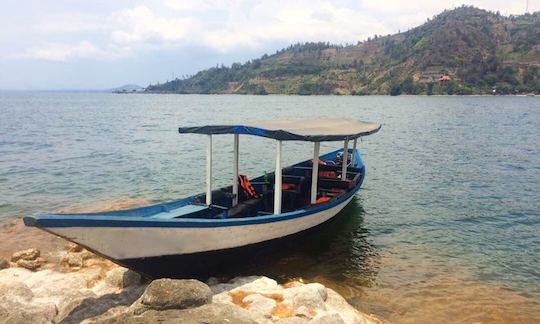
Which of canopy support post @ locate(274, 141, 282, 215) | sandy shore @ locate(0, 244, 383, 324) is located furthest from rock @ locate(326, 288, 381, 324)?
canopy support post @ locate(274, 141, 282, 215)

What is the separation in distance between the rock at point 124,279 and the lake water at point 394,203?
349cm

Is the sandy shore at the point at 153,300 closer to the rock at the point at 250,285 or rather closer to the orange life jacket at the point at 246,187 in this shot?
the rock at the point at 250,285

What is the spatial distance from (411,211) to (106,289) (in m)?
14.0

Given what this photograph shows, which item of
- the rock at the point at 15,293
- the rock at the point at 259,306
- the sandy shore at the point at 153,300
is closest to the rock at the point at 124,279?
the sandy shore at the point at 153,300

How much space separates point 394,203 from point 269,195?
8.80 m

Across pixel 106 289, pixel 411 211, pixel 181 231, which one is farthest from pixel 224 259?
pixel 411 211

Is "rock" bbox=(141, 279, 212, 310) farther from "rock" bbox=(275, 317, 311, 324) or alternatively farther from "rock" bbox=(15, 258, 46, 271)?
"rock" bbox=(15, 258, 46, 271)

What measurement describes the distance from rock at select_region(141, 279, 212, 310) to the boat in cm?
124

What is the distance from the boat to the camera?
8961mm

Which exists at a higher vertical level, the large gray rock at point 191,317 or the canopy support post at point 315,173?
the canopy support post at point 315,173

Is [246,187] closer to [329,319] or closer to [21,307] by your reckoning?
[329,319]

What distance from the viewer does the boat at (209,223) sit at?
8.96m

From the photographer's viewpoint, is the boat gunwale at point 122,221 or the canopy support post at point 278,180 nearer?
the boat gunwale at point 122,221

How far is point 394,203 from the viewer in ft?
69.7
